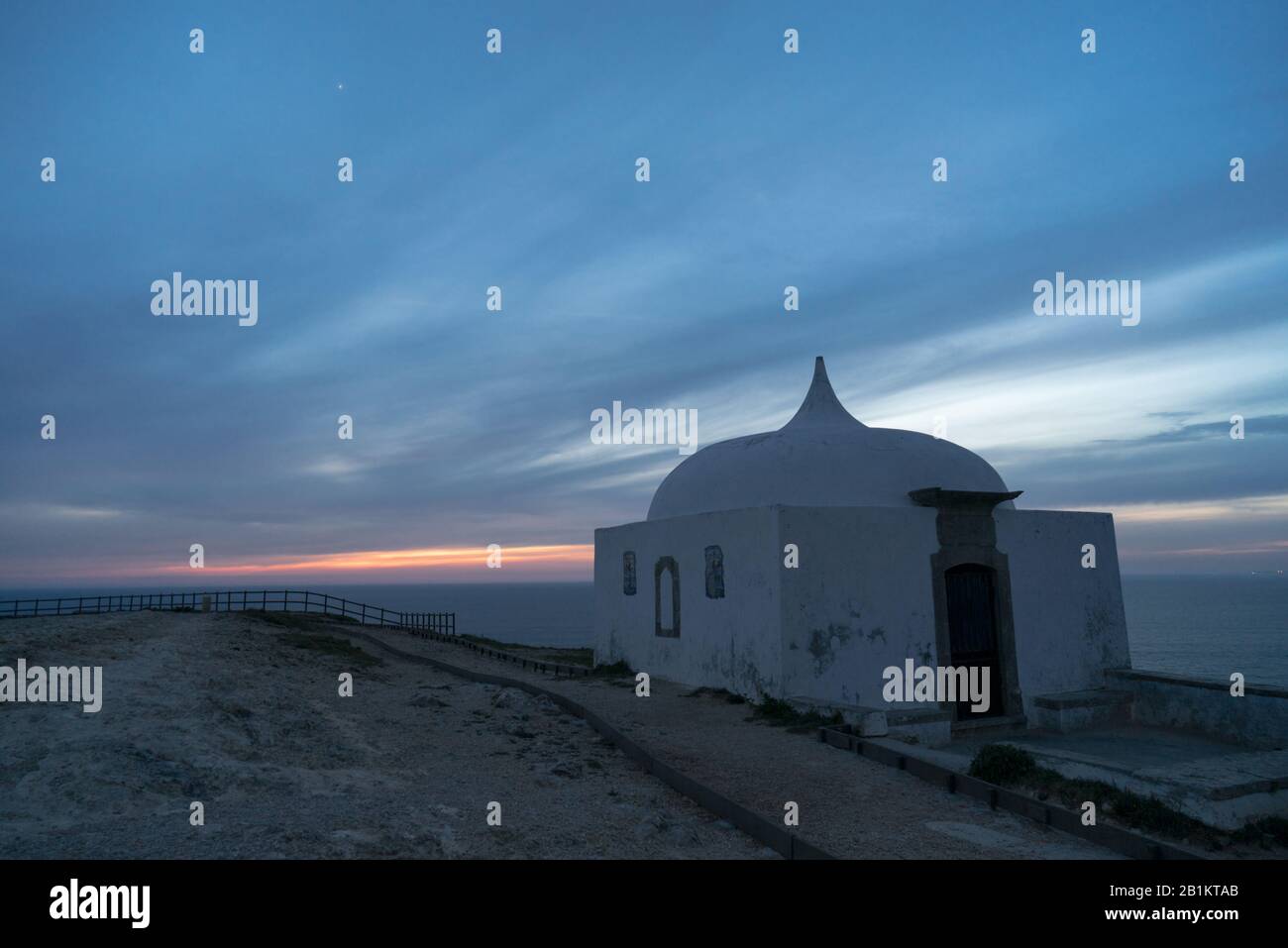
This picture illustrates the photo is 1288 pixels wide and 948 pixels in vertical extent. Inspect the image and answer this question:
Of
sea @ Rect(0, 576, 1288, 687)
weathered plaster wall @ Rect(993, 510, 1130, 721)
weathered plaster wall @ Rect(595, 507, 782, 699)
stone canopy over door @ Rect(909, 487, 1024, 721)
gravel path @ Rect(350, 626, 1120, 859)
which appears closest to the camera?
gravel path @ Rect(350, 626, 1120, 859)

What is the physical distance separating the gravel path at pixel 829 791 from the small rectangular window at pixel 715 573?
224 cm

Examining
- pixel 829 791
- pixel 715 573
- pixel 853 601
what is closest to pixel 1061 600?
pixel 853 601

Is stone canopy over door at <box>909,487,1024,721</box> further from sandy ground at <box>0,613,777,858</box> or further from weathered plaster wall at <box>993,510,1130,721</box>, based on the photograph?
sandy ground at <box>0,613,777,858</box>

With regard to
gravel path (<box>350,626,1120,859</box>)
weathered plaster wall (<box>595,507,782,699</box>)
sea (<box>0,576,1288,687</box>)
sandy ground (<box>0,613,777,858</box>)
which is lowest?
sea (<box>0,576,1288,687</box>)

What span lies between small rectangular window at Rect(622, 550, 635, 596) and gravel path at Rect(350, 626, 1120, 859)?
17.3ft

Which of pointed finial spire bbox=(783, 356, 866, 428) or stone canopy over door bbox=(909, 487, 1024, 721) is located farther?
pointed finial spire bbox=(783, 356, 866, 428)

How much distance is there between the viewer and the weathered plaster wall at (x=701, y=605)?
15.0 metres

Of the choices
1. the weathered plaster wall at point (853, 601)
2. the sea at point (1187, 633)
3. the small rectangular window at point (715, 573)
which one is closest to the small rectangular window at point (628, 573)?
the small rectangular window at point (715, 573)

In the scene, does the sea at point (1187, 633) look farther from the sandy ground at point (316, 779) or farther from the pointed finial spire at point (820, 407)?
the pointed finial spire at point (820, 407)

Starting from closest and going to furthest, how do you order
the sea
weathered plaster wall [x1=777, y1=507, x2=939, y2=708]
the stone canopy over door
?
weathered plaster wall [x1=777, y1=507, x2=939, y2=708]
the stone canopy over door
the sea

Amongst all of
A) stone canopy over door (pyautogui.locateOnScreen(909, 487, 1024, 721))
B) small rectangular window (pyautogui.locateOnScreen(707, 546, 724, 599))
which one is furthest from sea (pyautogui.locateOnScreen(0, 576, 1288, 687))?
stone canopy over door (pyautogui.locateOnScreen(909, 487, 1024, 721))

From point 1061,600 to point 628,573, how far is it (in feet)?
32.7

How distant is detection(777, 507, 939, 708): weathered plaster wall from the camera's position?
14562 millimetres
